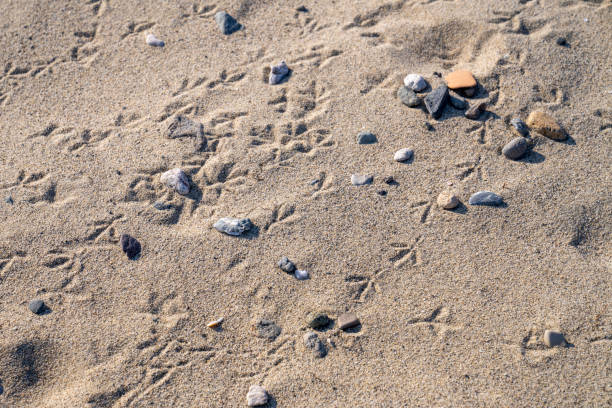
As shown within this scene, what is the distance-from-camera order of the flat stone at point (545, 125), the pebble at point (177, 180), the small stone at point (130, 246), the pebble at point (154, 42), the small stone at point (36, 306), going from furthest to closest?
1. the pebble at point (154, 42)
2. the flat stone at point (545, 125)
3. the pebble at point (177, 180)
4. the small stone at point (130, 246)
5. the small stone at point (36, 306)

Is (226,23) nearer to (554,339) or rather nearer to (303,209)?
(303,209)

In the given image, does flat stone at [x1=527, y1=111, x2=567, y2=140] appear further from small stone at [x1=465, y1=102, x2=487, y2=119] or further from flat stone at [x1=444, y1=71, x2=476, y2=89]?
flat stone at [x1=444, y1=71, x2=476, y2=89]

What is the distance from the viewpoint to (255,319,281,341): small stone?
2414 mm

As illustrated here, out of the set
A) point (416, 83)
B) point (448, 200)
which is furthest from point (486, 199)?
point (416, 83)

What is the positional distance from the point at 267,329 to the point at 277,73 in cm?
167

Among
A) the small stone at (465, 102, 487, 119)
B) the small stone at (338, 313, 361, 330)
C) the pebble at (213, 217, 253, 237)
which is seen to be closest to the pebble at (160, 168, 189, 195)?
the pebble at (213, 217, 253, 237)

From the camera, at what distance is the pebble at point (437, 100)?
3031 millimetres

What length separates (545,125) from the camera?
2.96 metres

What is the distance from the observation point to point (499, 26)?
342 cm

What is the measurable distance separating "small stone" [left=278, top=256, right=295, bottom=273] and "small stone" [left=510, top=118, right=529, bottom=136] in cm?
155

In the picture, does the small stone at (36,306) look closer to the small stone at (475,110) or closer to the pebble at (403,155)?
the pebble at (403,155)

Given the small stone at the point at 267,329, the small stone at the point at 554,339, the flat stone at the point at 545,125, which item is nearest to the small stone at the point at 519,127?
the flat stone at the point at 545,125

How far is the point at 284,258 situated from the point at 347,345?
0.53 m

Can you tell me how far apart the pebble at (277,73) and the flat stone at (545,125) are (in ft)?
5.00
